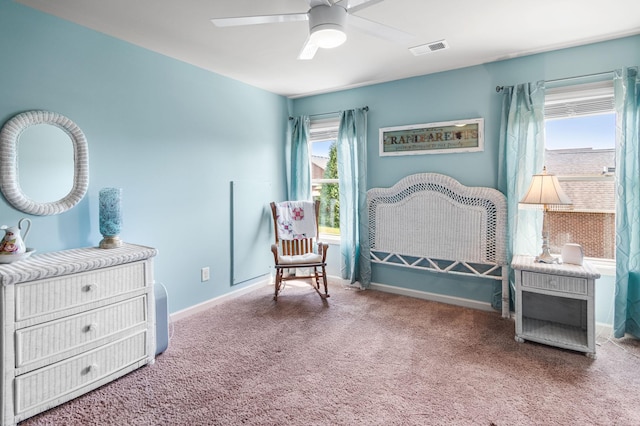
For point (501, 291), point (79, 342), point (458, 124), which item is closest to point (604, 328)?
point (501, 291)

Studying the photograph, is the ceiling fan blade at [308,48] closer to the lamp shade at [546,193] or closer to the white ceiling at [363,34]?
the white ceiling at [363,34]

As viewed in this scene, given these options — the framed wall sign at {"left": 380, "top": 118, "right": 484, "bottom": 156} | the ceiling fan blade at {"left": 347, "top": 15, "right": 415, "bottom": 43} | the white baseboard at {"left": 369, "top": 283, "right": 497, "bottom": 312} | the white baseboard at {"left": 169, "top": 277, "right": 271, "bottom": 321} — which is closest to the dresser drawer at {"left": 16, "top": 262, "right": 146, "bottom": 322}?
the white baseboard at {"left": 169, "top": 277, "right": 271, "bottom": 321}

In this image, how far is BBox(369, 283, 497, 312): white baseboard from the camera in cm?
321

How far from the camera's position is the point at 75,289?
6.25 ft

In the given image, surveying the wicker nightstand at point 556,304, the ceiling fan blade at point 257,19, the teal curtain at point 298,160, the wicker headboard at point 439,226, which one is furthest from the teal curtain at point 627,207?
the teal curtain at point 298,160

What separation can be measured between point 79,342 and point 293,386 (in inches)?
48.9

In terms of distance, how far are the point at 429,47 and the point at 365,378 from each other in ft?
8.32

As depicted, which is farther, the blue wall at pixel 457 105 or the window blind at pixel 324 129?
the window blind at pixel 324 129

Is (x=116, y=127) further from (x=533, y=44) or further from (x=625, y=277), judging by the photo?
(x=625, y=277)

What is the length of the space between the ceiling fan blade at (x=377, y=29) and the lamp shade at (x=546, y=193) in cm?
151

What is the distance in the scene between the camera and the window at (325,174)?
4211 millimetres

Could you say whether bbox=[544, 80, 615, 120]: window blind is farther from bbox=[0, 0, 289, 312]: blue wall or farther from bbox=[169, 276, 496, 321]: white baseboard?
bbox=[0, 0, 289, 312]: blue wall

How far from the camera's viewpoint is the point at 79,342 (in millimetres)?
1916

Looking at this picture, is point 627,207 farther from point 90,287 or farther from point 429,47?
point 90,287
